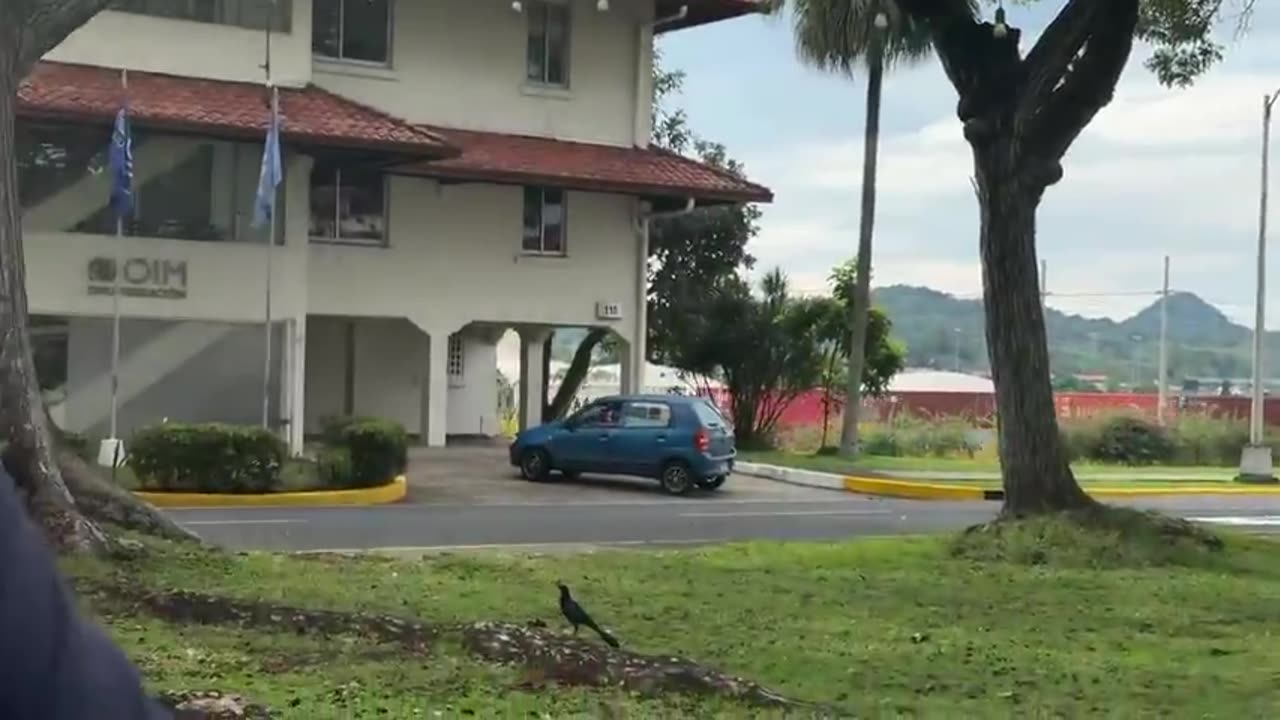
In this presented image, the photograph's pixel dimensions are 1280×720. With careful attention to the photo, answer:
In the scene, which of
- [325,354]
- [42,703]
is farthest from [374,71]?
[42,703]

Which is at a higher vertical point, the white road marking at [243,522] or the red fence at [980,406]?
the red fence at [980,406]

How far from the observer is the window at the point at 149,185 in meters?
24.6

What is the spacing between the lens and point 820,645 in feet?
31.1

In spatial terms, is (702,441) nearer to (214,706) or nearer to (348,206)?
(348,206)

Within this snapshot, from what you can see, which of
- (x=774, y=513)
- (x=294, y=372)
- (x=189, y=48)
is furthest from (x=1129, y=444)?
(x=189, y=48)

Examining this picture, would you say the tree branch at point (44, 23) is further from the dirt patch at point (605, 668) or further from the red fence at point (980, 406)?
the red fence at point (980, 406)

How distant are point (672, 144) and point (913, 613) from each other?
32809mm

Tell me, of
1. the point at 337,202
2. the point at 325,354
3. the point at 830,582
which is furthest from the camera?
the point at 325,354

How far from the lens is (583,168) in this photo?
2978 centimetres

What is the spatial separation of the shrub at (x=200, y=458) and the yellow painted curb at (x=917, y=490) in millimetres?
10254

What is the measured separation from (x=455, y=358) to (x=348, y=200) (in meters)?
5.83

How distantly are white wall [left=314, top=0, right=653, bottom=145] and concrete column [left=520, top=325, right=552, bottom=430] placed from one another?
487 cm

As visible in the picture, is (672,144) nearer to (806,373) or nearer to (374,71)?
(806,373)

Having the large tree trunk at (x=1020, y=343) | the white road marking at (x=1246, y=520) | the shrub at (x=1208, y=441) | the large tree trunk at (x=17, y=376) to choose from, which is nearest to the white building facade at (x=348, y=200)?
the white road marking at (x=1246, y=520)
